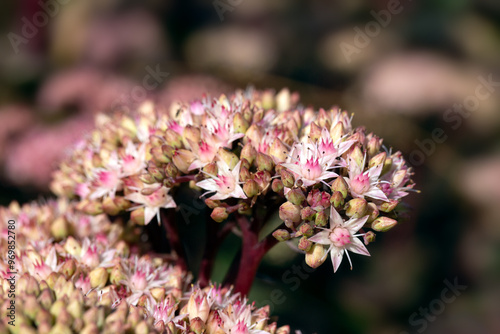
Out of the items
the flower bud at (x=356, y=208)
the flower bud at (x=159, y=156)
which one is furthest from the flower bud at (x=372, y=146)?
the flower bud at (x=159, y=156)

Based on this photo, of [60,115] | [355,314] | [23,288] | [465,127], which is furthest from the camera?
[465,127]

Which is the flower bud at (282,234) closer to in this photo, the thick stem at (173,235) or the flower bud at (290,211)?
the flower bud at (290,211)

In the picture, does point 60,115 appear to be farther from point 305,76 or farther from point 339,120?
point 339,120

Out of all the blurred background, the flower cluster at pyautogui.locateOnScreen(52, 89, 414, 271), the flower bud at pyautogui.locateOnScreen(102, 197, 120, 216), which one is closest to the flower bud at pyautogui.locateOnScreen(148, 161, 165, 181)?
the flower cluster at pyautogui.locateOnScreen(52, 89, 414, 271)

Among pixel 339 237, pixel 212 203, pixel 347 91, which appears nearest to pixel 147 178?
pixel 212 203

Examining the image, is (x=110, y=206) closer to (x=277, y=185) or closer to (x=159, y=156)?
(x=159, y=156)

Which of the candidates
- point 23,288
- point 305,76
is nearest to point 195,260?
point 23,288

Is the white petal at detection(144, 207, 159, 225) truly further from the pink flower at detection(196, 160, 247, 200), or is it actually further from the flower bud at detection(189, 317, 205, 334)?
the flower bud at detection(189, 317, 205, 334)
